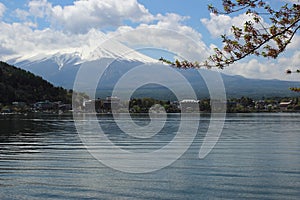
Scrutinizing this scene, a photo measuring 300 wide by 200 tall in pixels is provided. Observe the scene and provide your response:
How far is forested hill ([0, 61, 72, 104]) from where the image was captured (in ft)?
340

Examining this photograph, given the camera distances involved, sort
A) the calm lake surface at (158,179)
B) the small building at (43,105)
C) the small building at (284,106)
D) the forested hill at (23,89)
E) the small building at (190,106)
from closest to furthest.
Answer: the calm lake surface at (158,179) → the forested hill at (23,89) → the small building at (43,105) → the small building at (190,106) → the small building at (284,106)

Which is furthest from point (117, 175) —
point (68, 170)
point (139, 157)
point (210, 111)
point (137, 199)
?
point (210, 111)

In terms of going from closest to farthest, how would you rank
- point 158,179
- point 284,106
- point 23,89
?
1. point 158,179
2. point 23,89
3. point 284,106

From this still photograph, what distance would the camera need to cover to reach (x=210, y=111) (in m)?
110

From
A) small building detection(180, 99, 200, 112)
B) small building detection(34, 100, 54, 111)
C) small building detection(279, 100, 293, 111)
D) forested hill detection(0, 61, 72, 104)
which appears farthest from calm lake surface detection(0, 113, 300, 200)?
small building detection(279, 100, 293, 111)

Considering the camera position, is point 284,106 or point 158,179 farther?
point 284,106

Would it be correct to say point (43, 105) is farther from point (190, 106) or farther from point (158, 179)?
point (158, 179)

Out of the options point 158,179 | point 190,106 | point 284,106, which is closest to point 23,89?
point 190,106

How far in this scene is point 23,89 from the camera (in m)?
110

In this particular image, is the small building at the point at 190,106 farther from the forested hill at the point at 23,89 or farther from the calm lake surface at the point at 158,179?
the calm lake surface at the point at 158,179

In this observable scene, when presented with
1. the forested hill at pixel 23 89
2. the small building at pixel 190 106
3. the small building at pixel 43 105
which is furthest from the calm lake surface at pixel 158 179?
the small building at pixel 190 106

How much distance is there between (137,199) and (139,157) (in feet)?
24.5

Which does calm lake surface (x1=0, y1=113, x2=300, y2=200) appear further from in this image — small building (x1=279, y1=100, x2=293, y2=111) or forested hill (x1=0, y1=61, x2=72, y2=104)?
small building (x1=279, y1=100, x2=293, y2=111)

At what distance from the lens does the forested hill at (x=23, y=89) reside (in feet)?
340
